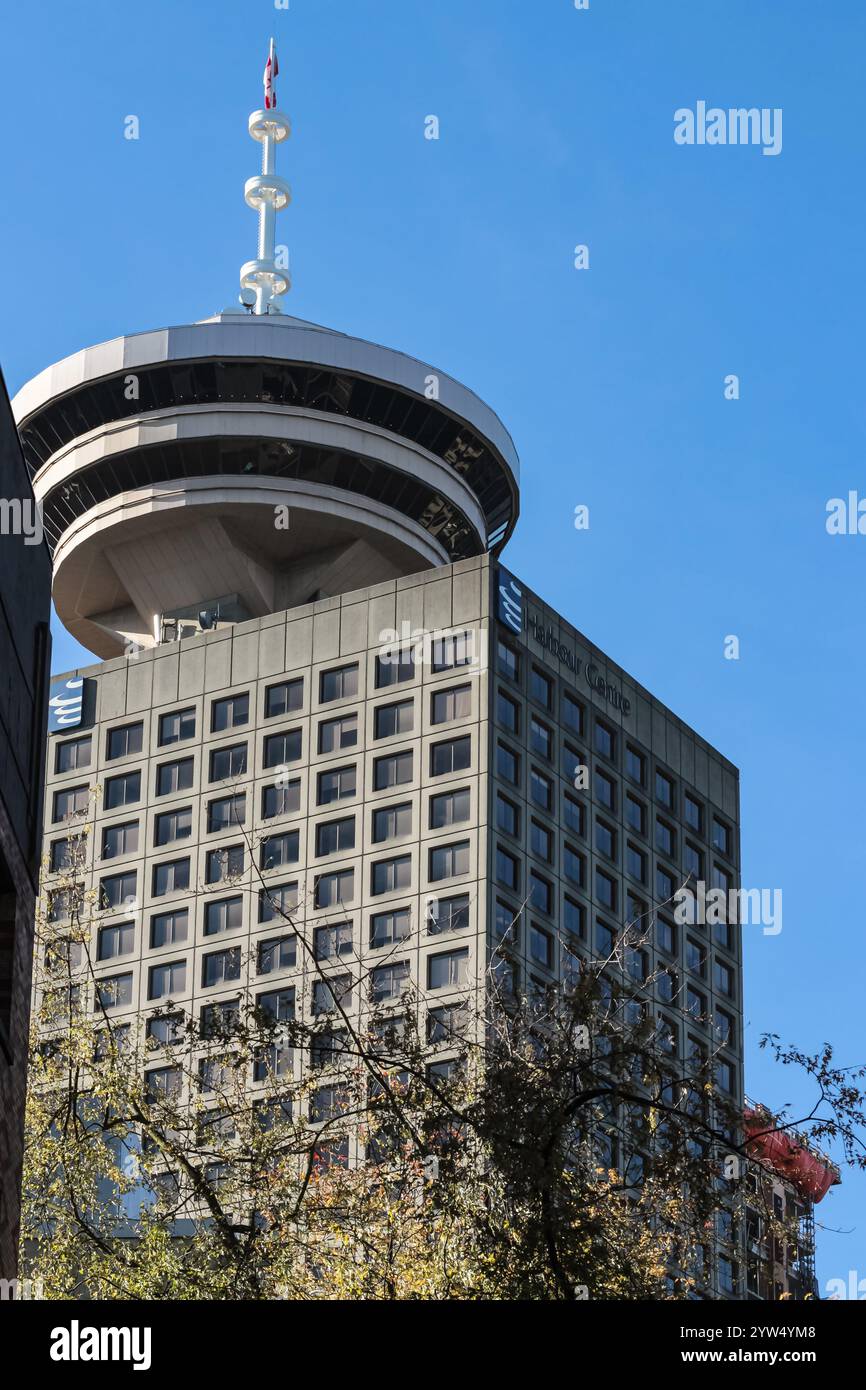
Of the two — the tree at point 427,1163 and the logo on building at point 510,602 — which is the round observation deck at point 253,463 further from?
the tree at point 427,1163

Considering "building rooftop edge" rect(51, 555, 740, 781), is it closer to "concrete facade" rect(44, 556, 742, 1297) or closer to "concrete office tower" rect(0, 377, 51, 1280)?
"concrete facade" rect(44, 556, 742, 1297)

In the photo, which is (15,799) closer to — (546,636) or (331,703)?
(331,703)

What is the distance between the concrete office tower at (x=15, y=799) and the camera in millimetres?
22984

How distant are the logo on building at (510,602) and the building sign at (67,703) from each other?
70.8 feet

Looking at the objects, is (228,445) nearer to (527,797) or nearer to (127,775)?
(127,775)

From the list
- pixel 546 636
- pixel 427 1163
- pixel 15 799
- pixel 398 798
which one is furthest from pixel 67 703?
pixel 427 1163

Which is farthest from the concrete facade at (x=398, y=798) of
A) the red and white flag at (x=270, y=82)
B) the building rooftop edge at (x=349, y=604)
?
the red and white flag at (x=270, y=82)

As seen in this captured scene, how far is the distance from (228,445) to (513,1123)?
94.2 meters

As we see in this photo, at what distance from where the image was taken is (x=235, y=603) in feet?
383

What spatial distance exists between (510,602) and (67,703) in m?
22.5

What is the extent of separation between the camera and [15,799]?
24141 mm

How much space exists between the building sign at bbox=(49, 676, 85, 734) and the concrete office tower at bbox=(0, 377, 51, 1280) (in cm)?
8329

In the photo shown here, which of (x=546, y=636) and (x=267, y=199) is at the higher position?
(x=267, y=199)

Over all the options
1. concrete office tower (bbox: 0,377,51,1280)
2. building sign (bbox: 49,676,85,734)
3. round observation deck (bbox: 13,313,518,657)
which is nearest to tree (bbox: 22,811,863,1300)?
concrete office tower (bbox: 0,377,51,1280)
